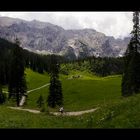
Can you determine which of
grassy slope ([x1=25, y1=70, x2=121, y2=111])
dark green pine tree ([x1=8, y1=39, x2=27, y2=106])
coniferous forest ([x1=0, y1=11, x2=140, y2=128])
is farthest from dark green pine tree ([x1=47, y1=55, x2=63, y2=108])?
grassy slope ([x1=25, y1=70, x2=121, y2=111])

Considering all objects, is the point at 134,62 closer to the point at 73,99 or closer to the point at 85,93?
the point at 73,99

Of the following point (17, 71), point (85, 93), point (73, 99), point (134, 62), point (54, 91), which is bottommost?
point (73, 99)

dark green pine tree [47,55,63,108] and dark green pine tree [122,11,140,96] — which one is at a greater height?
dark green pine tree [122,11,140,96]

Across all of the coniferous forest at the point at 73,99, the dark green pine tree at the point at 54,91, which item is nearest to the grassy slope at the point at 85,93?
the coniferous forest at the point at 73,99

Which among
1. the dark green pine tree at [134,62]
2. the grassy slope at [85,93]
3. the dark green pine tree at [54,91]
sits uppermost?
the dark green pine tree at [134,62]

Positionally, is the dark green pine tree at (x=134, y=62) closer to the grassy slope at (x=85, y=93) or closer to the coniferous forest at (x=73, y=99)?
the coniferous forest at (x=73, y=99)

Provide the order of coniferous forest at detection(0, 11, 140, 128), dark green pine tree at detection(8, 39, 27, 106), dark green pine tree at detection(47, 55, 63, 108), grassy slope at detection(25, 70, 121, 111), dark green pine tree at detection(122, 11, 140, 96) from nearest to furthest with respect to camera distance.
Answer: coniferous forest at detection(0, 11, 140, 128)
dark green pine tree at detection(122, 11, 140, 96)
dark green pine tree at detection(8, 39, 27, 106)
dark green pine tree at detection(47, 55, 63, 108)
grassy slope at detection(25, 70, 121, 111)

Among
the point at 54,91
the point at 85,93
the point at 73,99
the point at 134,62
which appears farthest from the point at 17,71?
the point at 85,93

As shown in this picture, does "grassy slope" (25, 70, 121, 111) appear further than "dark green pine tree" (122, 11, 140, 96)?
Yes

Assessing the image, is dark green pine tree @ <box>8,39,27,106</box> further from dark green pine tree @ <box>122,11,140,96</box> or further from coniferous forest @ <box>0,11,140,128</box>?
dark green pine tree @ <box>122,11,140,96</box>
